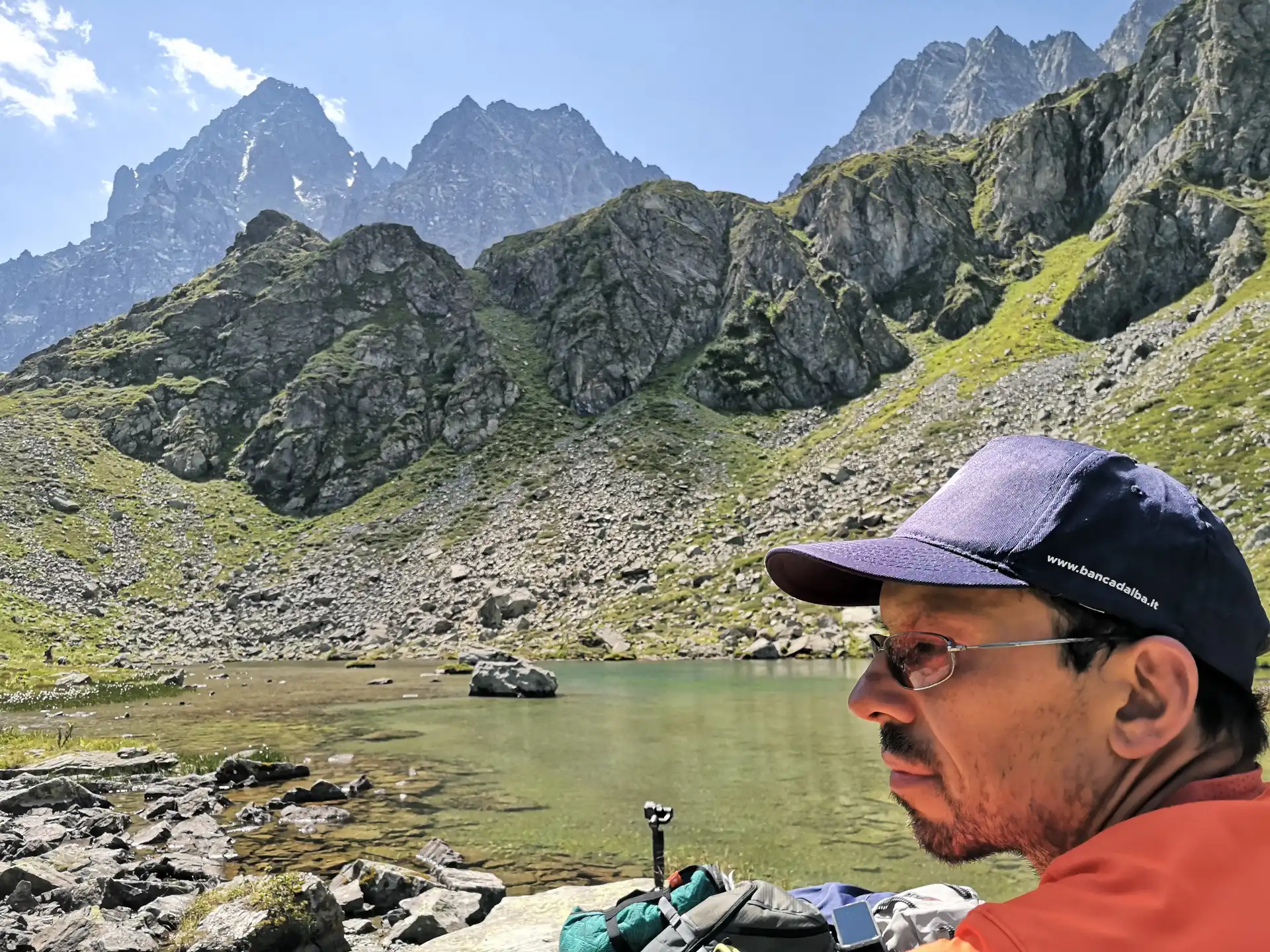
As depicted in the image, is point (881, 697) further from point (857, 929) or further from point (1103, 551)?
point (857, 929)

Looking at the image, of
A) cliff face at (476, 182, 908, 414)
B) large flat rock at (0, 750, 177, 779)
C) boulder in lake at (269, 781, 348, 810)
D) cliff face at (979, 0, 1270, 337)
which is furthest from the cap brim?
cliff face at (476, 182, 908, 414)

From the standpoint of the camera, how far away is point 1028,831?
2.13 meters

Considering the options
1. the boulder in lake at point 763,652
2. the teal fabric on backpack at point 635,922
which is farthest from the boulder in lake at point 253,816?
the boulder in lake at point 763,652

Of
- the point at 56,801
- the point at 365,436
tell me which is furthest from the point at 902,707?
the point at 365,436

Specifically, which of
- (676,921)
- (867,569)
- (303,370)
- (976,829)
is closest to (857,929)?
(676,921)

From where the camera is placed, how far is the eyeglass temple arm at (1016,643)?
204cm

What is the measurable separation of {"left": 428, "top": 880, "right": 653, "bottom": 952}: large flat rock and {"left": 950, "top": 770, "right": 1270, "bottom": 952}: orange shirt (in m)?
5.59

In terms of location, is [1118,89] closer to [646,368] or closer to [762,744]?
[646,368]

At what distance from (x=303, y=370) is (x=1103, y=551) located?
463 ft

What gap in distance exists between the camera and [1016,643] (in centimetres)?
212

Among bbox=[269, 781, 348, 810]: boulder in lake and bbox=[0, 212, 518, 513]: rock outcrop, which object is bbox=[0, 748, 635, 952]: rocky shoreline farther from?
bbox=[0, 212, 518, 513]: rock outcrop

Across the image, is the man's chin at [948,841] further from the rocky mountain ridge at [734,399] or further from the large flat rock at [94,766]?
the rocky mountain ridge at [734,399]

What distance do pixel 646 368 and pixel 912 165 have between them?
242 ft

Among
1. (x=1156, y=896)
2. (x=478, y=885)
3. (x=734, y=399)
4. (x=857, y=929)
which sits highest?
(x=734, y=399)
